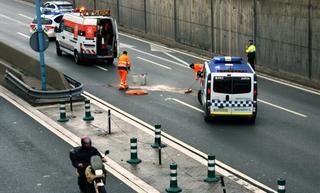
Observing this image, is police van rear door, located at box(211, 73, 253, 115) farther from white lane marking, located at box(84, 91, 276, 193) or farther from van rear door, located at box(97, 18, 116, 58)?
van rear door, located at box(97, 18, 116, 58)

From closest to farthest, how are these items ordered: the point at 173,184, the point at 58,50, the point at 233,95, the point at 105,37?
the point at 173,184 → the point at 233,95 → the point at 105,37 → the point at 58,50

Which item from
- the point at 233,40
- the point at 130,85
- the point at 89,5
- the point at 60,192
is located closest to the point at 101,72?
the point at 130,85

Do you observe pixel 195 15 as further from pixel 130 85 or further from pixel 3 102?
pixel 3 102

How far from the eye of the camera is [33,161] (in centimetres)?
1880

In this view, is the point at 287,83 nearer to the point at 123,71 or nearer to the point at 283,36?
the point at 283,36

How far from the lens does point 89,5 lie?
183 ft

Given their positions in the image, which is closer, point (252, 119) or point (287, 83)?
point (252, 119)

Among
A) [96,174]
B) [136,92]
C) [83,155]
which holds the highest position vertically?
[83,155]

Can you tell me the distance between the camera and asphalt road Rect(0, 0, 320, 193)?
1877 cm

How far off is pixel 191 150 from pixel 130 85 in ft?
36.5

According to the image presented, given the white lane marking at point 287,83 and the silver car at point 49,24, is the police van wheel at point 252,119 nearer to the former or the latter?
the white lane marking at point 287,83

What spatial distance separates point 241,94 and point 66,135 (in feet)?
20.4

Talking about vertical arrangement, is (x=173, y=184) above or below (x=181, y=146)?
above

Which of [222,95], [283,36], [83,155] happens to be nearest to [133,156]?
[83,155]
